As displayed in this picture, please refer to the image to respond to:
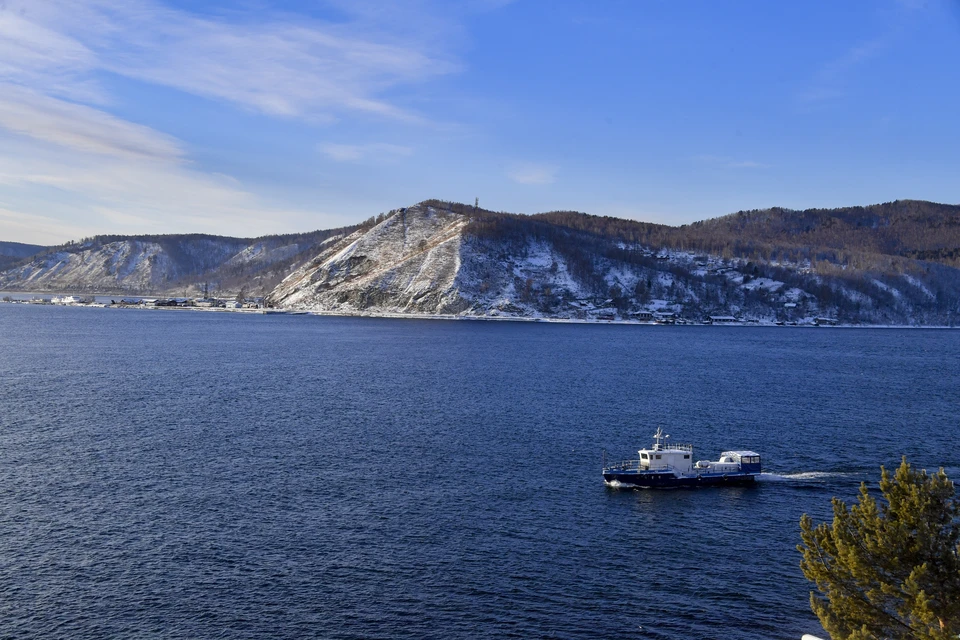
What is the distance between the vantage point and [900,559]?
2603 centimetres

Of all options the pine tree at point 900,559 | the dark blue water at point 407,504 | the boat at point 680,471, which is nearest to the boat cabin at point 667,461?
the boat at point 680,471

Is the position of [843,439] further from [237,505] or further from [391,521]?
[237,505]

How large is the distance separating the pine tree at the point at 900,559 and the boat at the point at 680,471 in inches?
1343

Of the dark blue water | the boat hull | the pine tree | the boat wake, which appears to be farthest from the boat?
the pine tree

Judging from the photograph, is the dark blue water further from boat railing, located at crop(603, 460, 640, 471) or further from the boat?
the boat

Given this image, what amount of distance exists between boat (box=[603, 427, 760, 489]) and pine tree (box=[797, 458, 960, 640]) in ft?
112

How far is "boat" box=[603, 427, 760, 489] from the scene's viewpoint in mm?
62062

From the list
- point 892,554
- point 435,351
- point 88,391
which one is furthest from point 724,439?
point 435,351

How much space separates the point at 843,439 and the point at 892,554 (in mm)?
59105

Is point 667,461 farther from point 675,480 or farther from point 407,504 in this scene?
point 407,504

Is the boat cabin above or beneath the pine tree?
beneath

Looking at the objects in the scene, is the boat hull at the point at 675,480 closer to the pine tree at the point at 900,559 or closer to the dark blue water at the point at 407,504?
the dark blue water at the point at 407,504

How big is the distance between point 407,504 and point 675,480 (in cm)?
2475

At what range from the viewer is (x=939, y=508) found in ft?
84.6
